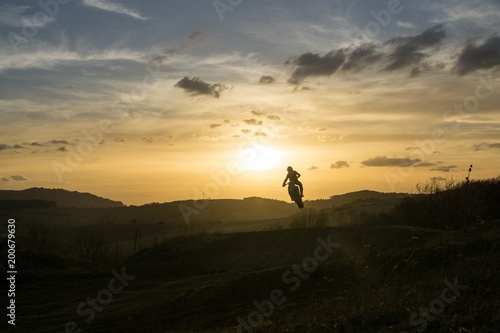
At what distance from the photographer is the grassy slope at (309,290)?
9.22m

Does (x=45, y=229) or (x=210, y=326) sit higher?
(x=45, y=229)

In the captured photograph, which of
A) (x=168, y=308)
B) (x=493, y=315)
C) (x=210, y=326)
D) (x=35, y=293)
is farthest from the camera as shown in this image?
(x=35, y=293)

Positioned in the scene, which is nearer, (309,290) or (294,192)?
(309,290)

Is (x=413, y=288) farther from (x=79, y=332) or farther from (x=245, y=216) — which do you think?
(x=245, y=216)

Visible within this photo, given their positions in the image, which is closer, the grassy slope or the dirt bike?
the grassy slope

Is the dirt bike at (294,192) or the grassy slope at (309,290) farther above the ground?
the dirt bike at (294,192)

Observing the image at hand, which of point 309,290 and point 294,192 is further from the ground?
point 294,192

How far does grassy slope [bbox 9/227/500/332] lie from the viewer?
9219 millimetres

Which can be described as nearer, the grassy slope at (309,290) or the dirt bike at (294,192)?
the grassy slope at (309,290)

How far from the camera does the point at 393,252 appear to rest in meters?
17.2

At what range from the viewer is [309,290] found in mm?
15086

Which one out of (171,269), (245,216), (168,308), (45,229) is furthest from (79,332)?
(245,216)

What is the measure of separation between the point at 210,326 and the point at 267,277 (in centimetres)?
451

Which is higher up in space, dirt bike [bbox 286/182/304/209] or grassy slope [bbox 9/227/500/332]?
dirt bike [bbox 286/182/304/209]
